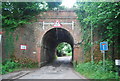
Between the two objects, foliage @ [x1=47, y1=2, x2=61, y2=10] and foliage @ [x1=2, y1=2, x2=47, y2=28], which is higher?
foliage @ [x1=47, y1=2, x2=61, y2=10]

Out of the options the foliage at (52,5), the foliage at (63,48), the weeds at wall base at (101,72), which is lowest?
the weeds at wall base at (101,72)

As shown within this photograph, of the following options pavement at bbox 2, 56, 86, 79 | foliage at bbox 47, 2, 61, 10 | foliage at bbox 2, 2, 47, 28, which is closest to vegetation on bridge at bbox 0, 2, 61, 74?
foliage at bbox 2, 2, 47, 28

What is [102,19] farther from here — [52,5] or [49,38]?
[52,5]

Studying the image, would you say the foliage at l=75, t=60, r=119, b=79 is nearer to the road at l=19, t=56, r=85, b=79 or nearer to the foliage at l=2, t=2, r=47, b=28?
the road at l=19, t=56, r=85, b=79

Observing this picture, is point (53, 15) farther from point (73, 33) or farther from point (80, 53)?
point (80, 53)

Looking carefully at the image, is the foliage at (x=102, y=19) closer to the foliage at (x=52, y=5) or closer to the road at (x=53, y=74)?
the road at (x=53, y=74)

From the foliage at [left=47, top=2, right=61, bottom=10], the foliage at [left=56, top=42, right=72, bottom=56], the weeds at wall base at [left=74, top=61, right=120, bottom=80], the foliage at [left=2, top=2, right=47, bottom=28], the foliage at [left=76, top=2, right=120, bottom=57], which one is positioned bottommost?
the weeds at wall base at [left=74, top=61, right=120, bottom=80]

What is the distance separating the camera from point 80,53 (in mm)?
14680

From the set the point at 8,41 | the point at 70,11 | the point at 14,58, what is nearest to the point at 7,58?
the point at 14,58

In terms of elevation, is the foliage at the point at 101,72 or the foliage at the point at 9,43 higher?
the foliage at the point at 9,43

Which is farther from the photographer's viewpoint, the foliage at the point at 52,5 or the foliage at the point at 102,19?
the foliage at the point at 52,5

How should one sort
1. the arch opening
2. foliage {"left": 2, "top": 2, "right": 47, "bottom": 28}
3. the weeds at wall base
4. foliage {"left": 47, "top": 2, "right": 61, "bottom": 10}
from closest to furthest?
the weeds at wall base < foliage {"left": 2, "top": 2, "right": 47, "bottom": 28} < the arch opening < foliage {"left": 47, "top": 2, "right": 61, "bottom": 10}

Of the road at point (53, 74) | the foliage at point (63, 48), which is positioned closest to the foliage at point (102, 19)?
the road at point (53, 74)

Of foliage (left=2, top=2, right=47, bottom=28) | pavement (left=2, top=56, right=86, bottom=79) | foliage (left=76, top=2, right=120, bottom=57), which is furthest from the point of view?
foliage (left=2, top=2, right=47, bottom=28)
